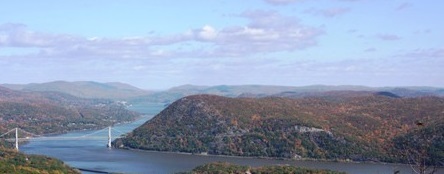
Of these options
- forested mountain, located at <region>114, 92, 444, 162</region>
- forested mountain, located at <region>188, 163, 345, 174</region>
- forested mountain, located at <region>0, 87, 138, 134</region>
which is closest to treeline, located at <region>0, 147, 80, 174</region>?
forested mountain, located at <region>188, 163, 345, 174</region>

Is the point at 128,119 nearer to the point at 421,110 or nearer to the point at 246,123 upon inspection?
the point at 246,123

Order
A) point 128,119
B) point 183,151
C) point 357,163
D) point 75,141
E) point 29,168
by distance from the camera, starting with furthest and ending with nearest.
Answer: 1. point 128,119
2. point 75,141
3. point 183,151
4. point 357,163
5. point 29,168

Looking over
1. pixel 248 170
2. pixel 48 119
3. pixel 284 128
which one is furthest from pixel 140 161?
pixel 48 119

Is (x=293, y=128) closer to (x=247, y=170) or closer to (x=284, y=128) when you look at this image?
(x=284, y=128)

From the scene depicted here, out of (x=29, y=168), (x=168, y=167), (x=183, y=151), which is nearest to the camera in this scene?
(x=29, y=168)

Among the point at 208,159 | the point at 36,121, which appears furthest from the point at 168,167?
the point at 36,121
